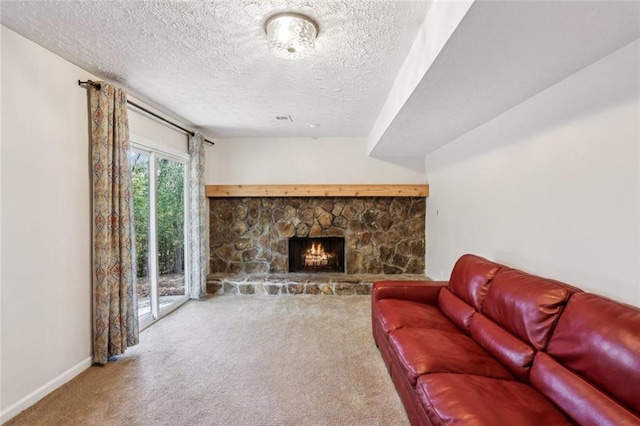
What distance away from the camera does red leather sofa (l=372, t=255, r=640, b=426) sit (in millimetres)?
1130

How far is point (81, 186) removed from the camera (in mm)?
2281

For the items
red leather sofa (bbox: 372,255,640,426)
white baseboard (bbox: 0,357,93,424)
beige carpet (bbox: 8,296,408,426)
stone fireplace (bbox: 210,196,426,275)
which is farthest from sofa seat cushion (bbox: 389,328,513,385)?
stone fireplace (bbox: 210,196,426,275)

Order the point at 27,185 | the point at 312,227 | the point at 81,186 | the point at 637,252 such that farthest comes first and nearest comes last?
the point at 312,227, the point at 81,186, the point at 27,185, the point at 637,252

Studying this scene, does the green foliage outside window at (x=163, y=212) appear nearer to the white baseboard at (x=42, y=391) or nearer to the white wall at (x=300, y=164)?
the white wall at (x=300, y=164)

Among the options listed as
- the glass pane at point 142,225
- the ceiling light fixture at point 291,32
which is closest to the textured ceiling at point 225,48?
the ceiling light fixture at point 291,32

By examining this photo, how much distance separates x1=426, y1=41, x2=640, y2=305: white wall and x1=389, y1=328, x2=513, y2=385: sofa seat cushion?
75cm

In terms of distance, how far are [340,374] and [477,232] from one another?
6.43 feet

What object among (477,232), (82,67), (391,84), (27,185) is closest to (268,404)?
(27,185)

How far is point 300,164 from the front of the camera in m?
4.66

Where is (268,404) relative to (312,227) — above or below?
below

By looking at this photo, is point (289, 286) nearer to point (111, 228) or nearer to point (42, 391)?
point (111, 228)

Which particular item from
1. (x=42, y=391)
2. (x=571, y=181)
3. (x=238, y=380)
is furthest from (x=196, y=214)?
(x=571, y=181)

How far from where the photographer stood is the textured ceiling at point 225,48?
5.20 ft

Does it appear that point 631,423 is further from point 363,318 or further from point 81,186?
point 81,186
